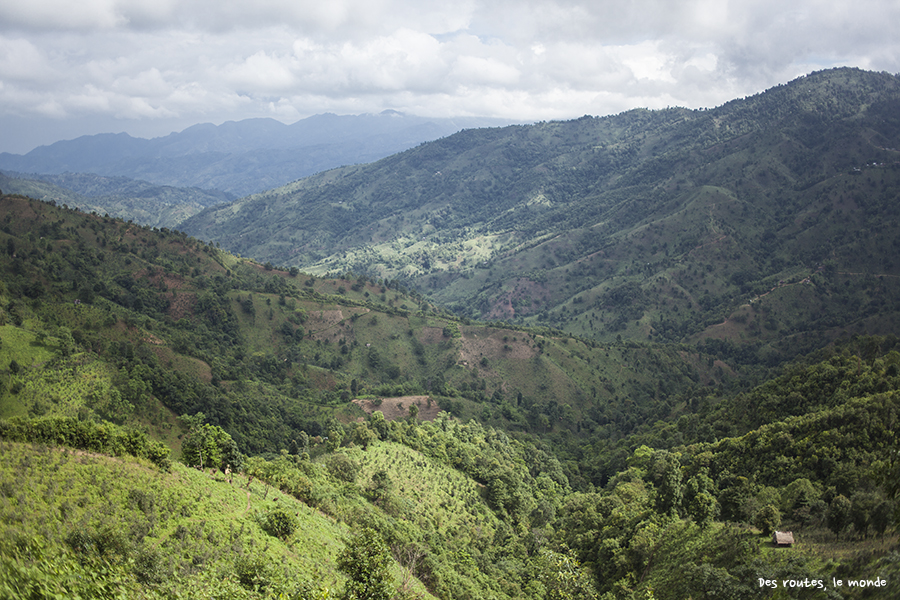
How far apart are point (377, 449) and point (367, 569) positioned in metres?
43.0

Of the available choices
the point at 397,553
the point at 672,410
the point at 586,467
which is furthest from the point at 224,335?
the point at 672,410

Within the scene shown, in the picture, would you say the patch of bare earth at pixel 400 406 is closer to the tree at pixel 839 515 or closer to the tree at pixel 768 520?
the tree at pixel 768 520

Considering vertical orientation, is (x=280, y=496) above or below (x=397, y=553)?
above

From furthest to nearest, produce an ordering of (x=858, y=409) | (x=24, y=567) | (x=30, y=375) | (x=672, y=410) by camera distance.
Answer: (x=672, y=410) < (x=30, y=375) < (x=858, y=409) < (x=24, y=567)

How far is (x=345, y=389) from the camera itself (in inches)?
4811

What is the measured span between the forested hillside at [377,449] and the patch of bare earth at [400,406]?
598 millimetres

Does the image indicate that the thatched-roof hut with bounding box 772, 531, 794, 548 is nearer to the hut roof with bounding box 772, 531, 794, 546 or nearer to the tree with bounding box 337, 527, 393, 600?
the hut roof with bounding box 772, 531, 794, 546

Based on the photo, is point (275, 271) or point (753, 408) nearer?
point (753, 408)

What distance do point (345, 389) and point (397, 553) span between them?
81331 mm

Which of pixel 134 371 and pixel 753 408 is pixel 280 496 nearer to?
pixel 134 371

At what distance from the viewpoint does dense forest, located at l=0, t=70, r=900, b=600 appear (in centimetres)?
2884

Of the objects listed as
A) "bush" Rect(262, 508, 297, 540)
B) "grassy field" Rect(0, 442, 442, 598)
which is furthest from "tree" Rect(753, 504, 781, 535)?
"bush" Rect(262, 508, 297, 540)

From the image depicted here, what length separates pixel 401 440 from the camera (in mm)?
77750

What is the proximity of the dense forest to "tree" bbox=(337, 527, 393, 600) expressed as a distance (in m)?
0.18
